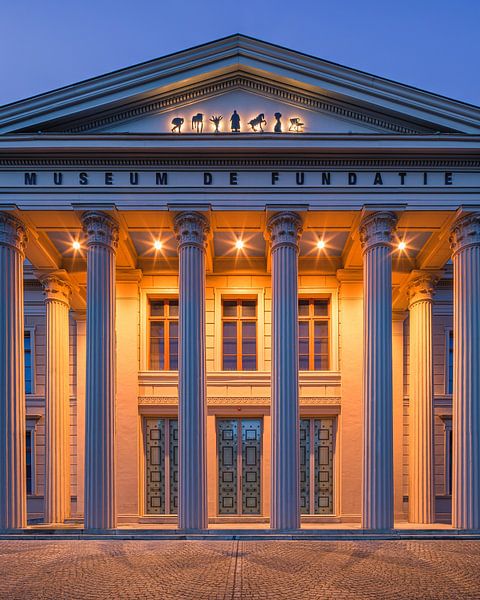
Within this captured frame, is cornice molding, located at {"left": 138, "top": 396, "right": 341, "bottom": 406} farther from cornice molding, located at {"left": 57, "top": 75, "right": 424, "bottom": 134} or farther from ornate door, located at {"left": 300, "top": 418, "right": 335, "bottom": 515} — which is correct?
cornice molding, located at {"left": 57, "top": 75, "right": 424, "bottom": 134}

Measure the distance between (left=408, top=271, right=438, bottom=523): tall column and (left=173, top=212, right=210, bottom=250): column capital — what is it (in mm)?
9361

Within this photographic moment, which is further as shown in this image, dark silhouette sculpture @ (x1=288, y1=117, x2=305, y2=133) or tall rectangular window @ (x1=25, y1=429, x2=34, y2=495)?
tall rectangular window @ (x1=25, y1=429, x2=34, y2=495)

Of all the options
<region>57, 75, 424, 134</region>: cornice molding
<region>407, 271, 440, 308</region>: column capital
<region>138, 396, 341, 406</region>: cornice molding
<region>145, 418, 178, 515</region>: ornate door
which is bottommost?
<region>145, 418, 178, 515</region>: ornate door

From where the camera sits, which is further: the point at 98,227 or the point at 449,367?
the point at 449,367

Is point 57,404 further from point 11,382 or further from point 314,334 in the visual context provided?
point 314,334

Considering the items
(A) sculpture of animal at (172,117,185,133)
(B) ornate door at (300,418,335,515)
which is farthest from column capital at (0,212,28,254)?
(B) ornate door at (300,418,335,515)

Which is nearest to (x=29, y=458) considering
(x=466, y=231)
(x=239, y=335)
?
(x=239, y=335)

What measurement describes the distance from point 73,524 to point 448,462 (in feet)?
49.2

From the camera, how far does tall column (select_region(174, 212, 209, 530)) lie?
62.7 ft

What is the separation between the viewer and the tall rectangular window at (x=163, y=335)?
2616 cm

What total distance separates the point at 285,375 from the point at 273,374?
41cm

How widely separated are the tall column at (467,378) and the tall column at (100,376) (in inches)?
407

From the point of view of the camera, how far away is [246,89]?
68.1 feet

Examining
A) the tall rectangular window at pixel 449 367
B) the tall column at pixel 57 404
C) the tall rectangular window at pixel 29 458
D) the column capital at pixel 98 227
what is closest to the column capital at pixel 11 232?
the column capital at pixel 98 227
